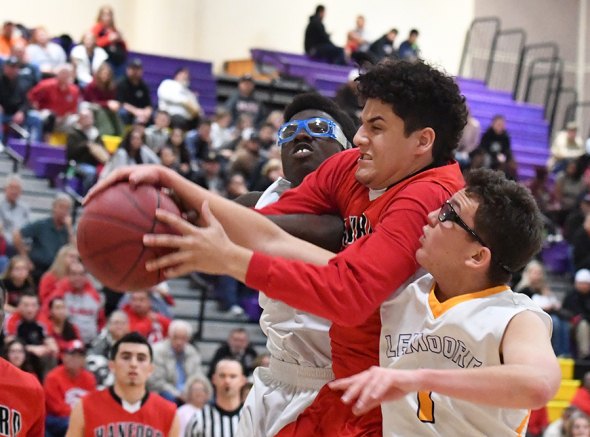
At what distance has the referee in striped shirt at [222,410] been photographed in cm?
812

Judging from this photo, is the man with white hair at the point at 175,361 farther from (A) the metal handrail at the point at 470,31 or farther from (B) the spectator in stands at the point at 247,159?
(A) the metal handrail at the point at 470,31

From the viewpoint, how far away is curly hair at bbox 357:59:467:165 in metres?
3.60

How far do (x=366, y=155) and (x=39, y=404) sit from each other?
186 centimetres

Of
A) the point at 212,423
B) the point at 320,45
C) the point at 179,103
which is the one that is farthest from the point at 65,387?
the point at 320,45

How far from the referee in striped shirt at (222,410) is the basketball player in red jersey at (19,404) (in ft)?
11.6

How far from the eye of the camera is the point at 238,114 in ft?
55.4

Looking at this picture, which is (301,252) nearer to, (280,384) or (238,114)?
(280,384)

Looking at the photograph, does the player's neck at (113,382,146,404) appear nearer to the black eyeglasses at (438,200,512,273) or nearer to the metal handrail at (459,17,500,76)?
the black eyeglasses at (438,200,512,273)

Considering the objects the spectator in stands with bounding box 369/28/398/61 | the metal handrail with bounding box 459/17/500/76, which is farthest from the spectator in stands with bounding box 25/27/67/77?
the metal handrail with bounding box 459/17/500/76

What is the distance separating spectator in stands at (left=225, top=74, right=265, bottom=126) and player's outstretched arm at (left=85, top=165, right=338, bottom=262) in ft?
43.7

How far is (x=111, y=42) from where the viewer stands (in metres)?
16.0

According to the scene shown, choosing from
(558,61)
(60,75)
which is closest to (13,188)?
(60,75)

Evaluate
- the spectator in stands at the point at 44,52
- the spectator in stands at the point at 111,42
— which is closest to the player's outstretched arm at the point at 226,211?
the spectator in stands at the point at 44,52

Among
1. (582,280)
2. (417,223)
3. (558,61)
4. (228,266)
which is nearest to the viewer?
(228,266)
